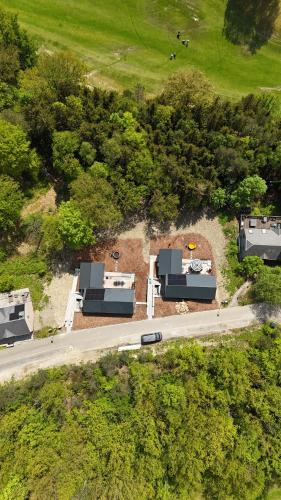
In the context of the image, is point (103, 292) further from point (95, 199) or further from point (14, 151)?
point (14, 151)

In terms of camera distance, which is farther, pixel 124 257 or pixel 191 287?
pixel 124 257

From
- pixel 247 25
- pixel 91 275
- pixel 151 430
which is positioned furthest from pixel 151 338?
pixel 247 25

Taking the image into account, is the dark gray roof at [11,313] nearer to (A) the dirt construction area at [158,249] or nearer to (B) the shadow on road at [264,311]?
(A) the dirt construction area at [158,249]

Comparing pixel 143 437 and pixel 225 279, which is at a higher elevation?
pixel 225 279

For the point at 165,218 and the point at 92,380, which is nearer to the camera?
the point at 92,380

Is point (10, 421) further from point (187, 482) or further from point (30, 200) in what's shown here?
point (30, 200)

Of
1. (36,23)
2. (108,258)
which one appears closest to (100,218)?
(108,258)
